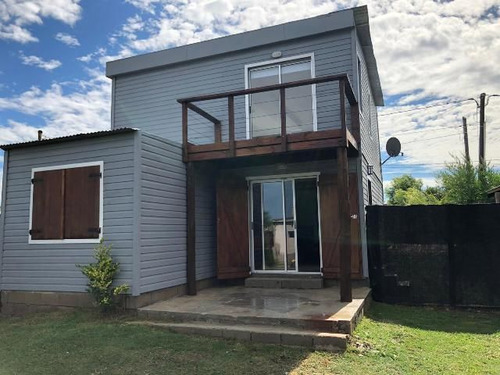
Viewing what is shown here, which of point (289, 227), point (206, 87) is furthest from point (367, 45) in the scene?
point (289, 227)

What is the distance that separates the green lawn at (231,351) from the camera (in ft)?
12.6

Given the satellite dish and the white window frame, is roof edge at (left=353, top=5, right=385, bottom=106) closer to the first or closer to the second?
the white window frame

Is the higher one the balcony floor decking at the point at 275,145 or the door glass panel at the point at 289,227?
the balcony floor decking at the point at 275,145

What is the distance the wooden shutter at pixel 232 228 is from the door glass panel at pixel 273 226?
1.33 feet

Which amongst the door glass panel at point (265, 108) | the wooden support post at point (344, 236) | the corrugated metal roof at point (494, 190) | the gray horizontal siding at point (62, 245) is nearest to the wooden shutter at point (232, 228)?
the door glass panel at point (265, 108)

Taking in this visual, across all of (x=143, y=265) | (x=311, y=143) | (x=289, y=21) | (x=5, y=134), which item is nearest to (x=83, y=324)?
(x=143, y=265)

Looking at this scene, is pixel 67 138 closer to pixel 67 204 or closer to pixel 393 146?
pixel 67 204

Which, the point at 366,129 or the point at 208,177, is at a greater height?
the point at 366,129

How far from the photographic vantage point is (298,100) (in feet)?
26.2

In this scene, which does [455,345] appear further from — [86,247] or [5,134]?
[5,134]

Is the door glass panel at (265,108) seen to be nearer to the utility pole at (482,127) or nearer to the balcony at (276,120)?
the balcony at (276,120)

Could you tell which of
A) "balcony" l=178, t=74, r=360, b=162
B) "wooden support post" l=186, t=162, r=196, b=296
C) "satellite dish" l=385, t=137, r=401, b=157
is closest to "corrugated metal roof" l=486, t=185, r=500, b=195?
"satellite dish" l=385, t=137, r=401, b=157

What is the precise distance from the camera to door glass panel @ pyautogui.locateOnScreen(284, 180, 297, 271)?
7.75 meters

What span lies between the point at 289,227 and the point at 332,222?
90 cm
